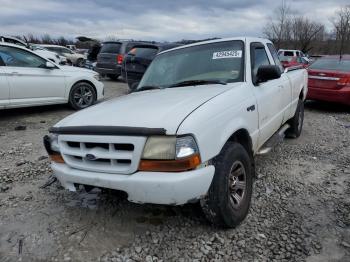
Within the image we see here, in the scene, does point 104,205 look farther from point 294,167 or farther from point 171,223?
point 294,167

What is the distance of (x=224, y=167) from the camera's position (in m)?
2.86

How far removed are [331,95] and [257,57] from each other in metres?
5.14

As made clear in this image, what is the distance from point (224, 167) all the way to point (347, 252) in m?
1.23

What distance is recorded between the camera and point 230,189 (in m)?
3.12

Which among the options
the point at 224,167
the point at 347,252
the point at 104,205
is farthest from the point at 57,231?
the point at 347,252

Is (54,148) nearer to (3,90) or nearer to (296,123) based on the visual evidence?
(296,123)

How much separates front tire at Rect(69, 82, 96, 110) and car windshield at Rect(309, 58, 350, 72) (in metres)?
5.85

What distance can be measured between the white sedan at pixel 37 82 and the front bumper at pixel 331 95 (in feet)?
18.1

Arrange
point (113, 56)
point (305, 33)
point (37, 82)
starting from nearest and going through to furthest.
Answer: point (37, 82), point (113, 56), point (305, 33)

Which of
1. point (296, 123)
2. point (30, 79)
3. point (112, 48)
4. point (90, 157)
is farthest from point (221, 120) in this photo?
point (112, 48)

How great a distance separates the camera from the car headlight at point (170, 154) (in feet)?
8.49

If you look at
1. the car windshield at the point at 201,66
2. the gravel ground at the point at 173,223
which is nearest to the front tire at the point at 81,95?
the gravel ground at the point at 173,223

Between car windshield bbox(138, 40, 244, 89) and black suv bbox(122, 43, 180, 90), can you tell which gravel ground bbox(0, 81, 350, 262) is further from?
black suv bbox(122, 43, 180, 90)

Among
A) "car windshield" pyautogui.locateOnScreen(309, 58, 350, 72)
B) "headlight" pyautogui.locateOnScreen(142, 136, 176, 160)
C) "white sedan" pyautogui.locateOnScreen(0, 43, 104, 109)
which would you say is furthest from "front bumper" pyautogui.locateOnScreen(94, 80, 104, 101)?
"headlight" pyautogui.locateOnScreen(142, 136, 176, 160)
